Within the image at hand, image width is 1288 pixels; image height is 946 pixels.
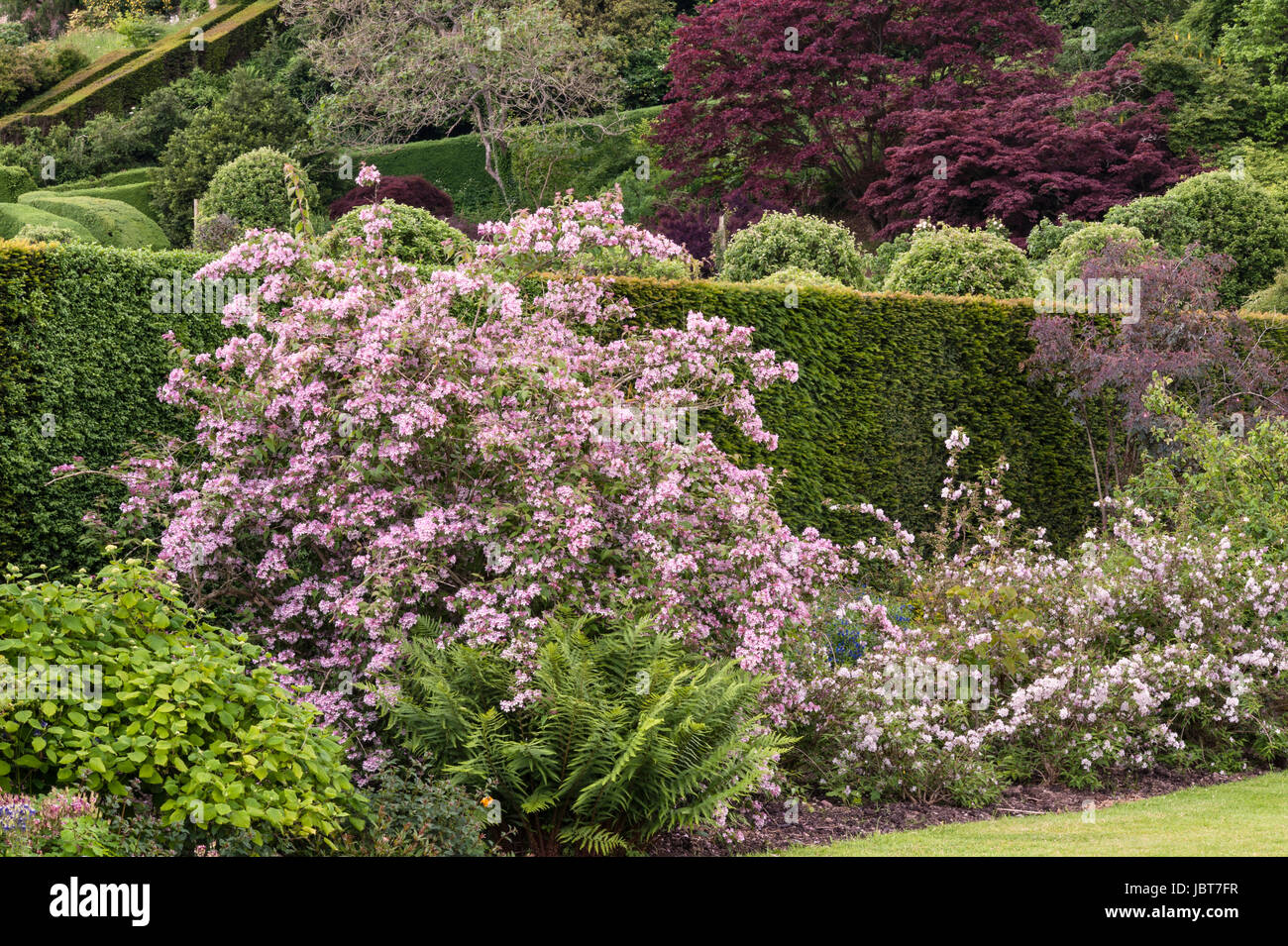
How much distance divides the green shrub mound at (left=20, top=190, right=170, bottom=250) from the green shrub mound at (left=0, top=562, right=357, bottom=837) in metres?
20.3

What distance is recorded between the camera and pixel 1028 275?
15734 millimetres

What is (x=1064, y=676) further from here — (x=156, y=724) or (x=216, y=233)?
(x=216, y=233)

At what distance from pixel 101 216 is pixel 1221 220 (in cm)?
1992

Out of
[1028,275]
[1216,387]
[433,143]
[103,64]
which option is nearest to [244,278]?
[1216,387]

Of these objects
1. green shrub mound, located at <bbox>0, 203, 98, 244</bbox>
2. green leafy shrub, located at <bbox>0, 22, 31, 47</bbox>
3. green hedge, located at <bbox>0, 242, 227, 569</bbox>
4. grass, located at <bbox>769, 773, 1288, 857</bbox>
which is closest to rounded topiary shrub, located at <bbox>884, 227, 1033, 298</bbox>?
grass, located at <bbox>769, 773, 1288, 857</bbox>

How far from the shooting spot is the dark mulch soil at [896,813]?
19.2 feet

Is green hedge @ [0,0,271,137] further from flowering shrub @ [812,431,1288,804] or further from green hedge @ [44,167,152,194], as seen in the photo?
flowering shrub @ [812,431,1288,804]

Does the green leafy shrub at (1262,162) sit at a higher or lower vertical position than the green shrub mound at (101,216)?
higher

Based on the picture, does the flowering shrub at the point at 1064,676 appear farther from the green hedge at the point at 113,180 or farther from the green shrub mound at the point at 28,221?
the green hedge at the point at 113,180

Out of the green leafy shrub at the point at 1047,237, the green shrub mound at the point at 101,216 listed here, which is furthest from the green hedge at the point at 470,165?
the green leafy shrub at the point at 1047,237

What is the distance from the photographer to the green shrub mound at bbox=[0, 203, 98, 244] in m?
21.4

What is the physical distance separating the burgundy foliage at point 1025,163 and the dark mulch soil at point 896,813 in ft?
53.6

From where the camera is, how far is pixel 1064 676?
24.5 feet

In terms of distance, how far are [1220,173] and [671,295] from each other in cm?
1432
